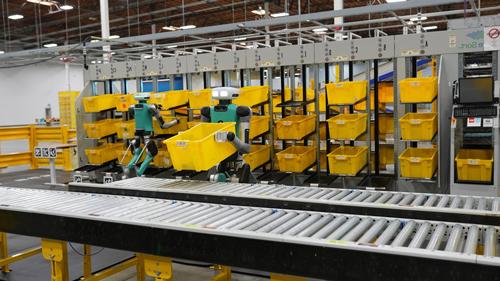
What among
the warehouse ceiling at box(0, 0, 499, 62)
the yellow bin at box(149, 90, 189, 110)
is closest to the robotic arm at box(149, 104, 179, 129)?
the yellow bin at box(149, 90, 189, 110)

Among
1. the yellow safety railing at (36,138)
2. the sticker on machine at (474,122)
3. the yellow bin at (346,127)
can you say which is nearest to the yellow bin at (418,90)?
the sticker on machine at (474,122)

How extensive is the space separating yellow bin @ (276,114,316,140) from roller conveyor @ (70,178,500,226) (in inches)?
111

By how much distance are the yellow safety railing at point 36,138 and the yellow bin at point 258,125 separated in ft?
22.7

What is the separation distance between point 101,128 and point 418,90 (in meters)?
5.61

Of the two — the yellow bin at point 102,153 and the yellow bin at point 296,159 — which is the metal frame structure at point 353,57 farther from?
the yellow bin at point 102,153

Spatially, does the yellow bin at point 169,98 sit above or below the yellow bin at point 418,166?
above

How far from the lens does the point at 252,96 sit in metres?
6.88

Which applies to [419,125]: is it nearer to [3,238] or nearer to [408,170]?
[408,170]

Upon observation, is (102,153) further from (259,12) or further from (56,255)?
(56,255)

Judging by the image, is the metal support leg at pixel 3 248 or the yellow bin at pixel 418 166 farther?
the yellow bin at pixel 418 166

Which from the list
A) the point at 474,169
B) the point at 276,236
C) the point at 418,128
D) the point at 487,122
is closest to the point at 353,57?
the point at 418,128

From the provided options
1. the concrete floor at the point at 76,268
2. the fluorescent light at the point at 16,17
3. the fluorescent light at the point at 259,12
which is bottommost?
the concrete floor at the point at 76,268

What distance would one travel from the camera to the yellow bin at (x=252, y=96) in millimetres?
6797

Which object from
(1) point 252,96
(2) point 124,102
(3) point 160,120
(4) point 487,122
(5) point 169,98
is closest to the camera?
(4) point 487,122
